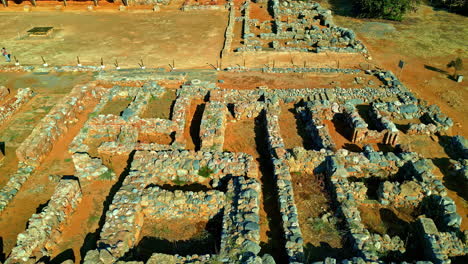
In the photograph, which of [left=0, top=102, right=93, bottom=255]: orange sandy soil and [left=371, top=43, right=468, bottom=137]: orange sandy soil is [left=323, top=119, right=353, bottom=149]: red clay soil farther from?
[left=0, top=102, right=93, bottom=255]: orange sandy soil

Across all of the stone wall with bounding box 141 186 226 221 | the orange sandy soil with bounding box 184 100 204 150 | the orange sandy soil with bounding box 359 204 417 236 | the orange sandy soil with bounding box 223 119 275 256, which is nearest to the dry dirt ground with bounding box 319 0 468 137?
the orange sandy soil with bounding box 359 204 417 236

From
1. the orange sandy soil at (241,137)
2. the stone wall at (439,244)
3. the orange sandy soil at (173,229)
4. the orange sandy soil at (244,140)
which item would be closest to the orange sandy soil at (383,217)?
the stone wall at (439,244)

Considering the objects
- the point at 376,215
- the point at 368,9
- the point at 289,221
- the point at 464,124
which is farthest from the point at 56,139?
the point at 368,9

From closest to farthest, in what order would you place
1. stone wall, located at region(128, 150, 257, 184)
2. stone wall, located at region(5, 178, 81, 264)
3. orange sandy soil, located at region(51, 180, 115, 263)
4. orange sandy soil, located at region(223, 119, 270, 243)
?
stone wall, located at region(5, 178, 81, 264)
orange sandy soil, located at region(51, 180, 115, 263)
stone wall, located at region(128, 150, 257, 184)
orange sandy soil, located at region(223, 119, 270, 243)

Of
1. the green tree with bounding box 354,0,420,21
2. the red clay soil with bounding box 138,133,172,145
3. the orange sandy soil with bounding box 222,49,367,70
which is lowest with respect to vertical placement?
the red clay soil with bounding box 138,133,172,145

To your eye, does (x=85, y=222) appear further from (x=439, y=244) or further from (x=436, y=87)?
(x=436, y=87)

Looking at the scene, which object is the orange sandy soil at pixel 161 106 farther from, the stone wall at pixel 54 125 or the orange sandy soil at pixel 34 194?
the orange sandy soil at pixel 34 194
